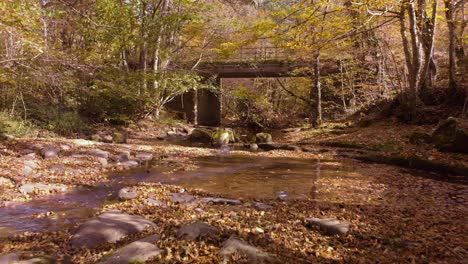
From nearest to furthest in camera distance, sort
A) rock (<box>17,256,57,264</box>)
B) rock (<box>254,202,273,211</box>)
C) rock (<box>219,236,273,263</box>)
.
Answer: rock (<box>17,256,57,264</box>) < rock (<box>219,236,273,263</box>) < rock (<box>254,202,273,211</box>)

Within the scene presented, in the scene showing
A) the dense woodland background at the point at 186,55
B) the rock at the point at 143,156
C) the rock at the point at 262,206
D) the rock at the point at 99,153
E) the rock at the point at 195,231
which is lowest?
the rock at the point at 262,206

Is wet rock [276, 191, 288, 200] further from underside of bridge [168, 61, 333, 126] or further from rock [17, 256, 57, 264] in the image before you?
underside of bridge [168, 61, 333, 126]

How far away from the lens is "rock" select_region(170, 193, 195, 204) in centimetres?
566

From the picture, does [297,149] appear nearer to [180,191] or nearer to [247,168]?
[247,168]

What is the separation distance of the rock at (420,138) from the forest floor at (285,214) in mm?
722

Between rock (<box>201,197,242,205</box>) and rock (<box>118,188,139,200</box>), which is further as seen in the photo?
rock (<box>118,188,139,200</box>)

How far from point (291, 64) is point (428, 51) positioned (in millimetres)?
8766

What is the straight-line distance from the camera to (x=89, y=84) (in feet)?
49.0

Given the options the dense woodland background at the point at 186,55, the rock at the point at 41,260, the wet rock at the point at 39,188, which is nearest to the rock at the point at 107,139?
the dense woodland background at the point at 186,55

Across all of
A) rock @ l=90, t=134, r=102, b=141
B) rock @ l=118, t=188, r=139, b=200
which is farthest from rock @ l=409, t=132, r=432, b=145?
rock @ l=90, t=134, r=102, b=141

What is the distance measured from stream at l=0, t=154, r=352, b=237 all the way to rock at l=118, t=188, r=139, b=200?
128mm

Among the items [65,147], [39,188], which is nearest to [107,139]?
[65,147]

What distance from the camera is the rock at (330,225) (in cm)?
426

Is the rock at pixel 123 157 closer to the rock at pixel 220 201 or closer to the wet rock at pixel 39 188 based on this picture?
the wet rock at pixel 39 188
